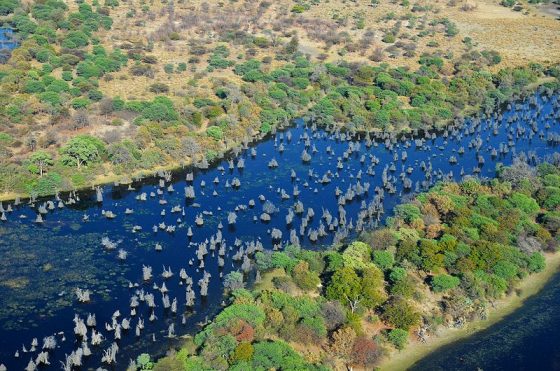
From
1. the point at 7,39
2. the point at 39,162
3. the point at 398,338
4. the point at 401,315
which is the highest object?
the point at 401,315

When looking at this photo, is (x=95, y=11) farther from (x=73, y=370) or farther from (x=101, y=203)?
(x=73, y=370)

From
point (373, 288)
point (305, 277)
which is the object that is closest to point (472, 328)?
point (373, 288)

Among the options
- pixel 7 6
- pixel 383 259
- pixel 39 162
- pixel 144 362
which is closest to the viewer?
pixel 144 362

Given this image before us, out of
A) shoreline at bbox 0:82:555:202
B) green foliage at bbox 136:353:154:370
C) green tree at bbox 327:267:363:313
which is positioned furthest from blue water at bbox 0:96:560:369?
green tree at bbox 327:267:363:313

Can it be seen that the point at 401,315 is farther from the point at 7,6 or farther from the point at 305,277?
the point at 7,6

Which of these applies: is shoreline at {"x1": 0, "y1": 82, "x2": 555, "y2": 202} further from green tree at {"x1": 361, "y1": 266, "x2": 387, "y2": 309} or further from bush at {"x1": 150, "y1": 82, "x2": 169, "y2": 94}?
green tree at {"x1": 361, "y1": 266, "x2": 387, "y2": 309}

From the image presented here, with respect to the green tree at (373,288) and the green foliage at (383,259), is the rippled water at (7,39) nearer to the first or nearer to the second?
the green foliage at (383,259)
